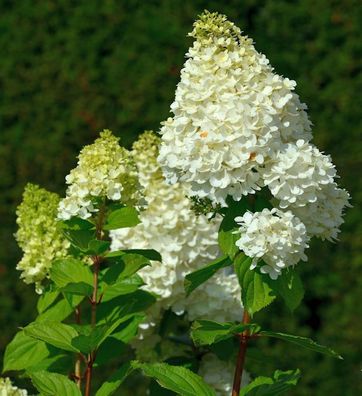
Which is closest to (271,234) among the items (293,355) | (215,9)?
(293,355)

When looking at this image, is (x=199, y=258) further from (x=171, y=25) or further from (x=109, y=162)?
(x=171, y=25)

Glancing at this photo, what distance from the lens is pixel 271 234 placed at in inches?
76.4

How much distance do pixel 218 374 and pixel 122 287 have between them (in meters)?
0.52

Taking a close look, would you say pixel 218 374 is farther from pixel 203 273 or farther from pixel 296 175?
pixel 296 175

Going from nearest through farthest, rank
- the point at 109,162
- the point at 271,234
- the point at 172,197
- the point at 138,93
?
the point at 271,234, the point at 109,162, the point at 172,197, the point at 138,93

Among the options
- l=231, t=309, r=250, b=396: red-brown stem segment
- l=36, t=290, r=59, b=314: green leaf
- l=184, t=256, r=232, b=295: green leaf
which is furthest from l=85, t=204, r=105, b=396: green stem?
l=231, t=309, r=250, b=396: red-brown stem segment

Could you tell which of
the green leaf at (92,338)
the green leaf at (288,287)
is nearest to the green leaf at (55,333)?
the green leaf at (92,338)

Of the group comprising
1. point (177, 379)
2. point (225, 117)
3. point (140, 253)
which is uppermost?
point (225, 117)

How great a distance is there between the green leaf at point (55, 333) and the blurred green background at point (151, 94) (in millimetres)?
2276

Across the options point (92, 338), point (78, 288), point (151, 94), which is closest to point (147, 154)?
point (78, 288)

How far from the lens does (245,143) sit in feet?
6.42

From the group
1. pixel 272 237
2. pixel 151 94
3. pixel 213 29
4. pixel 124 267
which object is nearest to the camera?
pixel 272 237

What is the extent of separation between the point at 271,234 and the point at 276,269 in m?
0.08

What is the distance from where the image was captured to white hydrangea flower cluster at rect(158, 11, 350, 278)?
1.96 m
